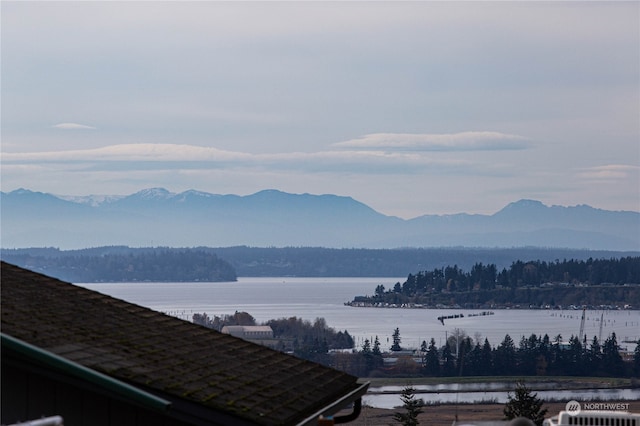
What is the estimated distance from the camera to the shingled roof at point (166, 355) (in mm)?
8094

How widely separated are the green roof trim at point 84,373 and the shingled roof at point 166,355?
0.21 m

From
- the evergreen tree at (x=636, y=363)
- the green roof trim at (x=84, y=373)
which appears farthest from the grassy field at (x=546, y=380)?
the green roof trim at (x=84, y=373)

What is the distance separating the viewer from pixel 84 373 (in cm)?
748

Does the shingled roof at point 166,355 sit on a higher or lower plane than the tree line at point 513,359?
higher

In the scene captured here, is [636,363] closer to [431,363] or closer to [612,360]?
[612,360]

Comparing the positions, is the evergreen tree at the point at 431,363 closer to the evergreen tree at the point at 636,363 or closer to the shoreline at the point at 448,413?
the evergreen tree at the point at 636,363

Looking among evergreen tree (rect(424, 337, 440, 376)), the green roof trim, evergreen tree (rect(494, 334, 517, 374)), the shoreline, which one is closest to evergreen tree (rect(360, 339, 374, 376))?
evergreen tree (rect(424, 337, 440, 376))

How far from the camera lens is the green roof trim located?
7422mm

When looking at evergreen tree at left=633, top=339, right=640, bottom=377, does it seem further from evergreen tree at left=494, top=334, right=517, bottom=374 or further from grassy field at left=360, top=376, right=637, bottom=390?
evergreen tree at left=494, top=334, right=517, bottom=374

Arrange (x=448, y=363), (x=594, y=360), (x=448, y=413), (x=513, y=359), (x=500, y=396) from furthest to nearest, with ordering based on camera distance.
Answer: (x=594, y=360), (x=513, y=359), (x=448, y=363), (x=500, y=396), (x=448, y=413)

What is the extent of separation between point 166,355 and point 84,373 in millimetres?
1821

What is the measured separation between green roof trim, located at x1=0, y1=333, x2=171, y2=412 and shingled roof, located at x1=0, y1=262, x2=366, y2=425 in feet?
0.68

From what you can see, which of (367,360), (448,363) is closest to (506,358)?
(448,363)

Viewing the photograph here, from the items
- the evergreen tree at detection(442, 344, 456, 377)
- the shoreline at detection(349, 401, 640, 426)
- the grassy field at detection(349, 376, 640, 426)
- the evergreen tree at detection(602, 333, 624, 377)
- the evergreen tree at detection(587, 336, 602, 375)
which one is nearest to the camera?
the shoreline at detection(349, 401, 640, 426)
